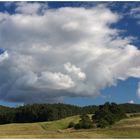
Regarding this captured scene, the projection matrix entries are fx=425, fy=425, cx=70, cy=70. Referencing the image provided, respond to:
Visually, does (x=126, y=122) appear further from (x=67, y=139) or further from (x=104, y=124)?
(x=67, y=139)

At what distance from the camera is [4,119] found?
18538 cm

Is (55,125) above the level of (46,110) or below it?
below

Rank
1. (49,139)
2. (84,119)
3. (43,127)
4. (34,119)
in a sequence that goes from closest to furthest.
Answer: (49,139)
(84,119)
(43,127)
(34,119)

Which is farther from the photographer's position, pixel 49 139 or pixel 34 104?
pixel 34 104

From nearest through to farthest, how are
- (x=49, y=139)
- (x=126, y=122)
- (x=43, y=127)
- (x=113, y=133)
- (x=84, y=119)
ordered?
(x=49, y=139)
(x=113, y=133)
(x=126, y=122)
(x=84, y=119)
(x=43, y=127)

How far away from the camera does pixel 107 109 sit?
4158 inches

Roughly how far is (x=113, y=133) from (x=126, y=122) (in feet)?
106

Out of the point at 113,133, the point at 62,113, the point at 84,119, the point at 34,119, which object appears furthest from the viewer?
the point at 62,113

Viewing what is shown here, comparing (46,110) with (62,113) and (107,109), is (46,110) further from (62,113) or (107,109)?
(107,109)

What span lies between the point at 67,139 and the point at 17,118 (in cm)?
13127

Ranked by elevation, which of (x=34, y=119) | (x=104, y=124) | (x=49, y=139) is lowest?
(x=49, y=139)

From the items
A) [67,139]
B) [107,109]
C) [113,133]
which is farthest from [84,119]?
[67,139]

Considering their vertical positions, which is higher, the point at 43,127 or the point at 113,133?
the point at 43,127

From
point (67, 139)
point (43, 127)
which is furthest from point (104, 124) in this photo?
point (67, 139)
